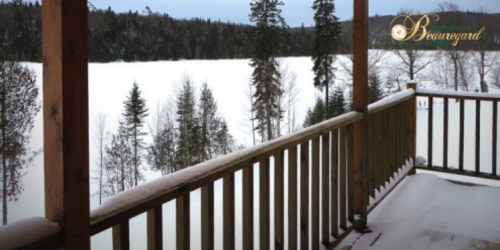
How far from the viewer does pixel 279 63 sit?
41938mm

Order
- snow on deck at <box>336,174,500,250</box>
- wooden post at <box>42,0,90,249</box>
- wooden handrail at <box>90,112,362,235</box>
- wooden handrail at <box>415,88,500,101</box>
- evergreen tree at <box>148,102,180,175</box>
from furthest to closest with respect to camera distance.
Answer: evergreen tree at <box>148,102,180,175</box> → wooden handrail at <box>415,88,500,101</box> → snow on deck at <box>336,174,500,250</box> → wooden handrail at <box>90,112,362,235</box> → wooden post at <box>42,0,90,249</box>

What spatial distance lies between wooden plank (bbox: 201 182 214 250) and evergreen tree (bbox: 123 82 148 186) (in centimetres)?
3601

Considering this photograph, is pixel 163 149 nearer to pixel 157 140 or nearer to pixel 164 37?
pixel 157 140

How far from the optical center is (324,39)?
37.2 meters

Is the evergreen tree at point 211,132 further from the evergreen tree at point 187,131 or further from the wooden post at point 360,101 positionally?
the wooden post at point 360,101

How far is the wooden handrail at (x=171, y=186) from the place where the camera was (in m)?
1.52

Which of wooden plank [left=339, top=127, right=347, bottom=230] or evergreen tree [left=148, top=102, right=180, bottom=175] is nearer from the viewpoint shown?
wooden plank [left=339, top=127, right=347, bottom=230]

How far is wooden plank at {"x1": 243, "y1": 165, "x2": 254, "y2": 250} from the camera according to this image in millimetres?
2271

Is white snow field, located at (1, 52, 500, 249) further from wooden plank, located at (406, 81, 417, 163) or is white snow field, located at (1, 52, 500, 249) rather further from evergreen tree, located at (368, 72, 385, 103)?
wooden plank, located at (406, 81, 417, 163)

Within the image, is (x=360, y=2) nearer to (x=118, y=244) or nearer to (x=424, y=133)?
(x=118, y=244)

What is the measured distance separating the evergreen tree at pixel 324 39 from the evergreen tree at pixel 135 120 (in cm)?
1493

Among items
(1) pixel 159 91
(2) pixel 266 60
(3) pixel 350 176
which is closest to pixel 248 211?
(3) pixel 350 176

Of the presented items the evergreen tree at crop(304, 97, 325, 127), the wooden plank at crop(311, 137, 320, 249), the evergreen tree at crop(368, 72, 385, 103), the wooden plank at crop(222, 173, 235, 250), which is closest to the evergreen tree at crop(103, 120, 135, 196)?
the evergreen tree at crop(304, 97, 325, 127)

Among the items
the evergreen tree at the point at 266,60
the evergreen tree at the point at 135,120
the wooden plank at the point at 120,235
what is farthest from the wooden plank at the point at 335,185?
the evergreen tree at the point at 135,120
